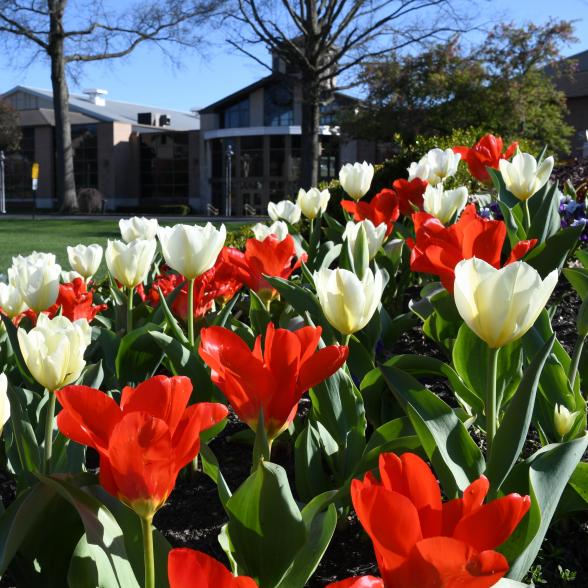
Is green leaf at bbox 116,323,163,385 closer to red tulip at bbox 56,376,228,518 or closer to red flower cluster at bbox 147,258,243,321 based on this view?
red flower cluster at bbox 147,258,243,321

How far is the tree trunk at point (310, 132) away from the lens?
1867cm

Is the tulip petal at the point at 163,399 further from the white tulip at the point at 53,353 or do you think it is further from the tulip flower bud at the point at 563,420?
the tulip flower bud at the point at 563,420

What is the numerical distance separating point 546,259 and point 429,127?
2384 centimetres

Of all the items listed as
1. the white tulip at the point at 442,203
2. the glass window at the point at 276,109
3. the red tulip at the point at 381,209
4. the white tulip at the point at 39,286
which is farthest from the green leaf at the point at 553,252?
the glass window at the point at 276,109

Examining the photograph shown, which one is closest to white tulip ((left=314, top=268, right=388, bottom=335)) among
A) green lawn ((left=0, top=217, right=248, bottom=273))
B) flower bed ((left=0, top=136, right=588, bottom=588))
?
flower bed ((left=0, top=136, right=588, bottom=588))

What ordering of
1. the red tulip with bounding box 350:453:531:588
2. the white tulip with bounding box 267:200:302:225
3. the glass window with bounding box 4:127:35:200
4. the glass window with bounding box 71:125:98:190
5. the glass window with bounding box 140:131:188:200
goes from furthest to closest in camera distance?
the glass window with bounding box 4:127:35:200
the glass window with bounding box 71:125:98:190
the glass window with bounding box 140:131:188:200
the white tulip with bounding box 267:200:302:225
the red tulip with bounding box 350:453:531:588

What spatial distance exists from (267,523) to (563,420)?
2.41 feet

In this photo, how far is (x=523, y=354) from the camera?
1692mm

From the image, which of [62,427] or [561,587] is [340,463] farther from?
[62,427]

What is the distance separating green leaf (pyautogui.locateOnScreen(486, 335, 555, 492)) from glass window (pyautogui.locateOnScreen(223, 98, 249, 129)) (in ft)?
144

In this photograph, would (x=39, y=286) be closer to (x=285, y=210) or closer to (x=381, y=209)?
(x=381, y=209)

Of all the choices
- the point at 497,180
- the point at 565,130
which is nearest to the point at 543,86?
the point at 565,130

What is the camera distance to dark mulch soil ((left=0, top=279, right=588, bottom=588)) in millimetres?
1385

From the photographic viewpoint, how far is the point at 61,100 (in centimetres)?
2300
